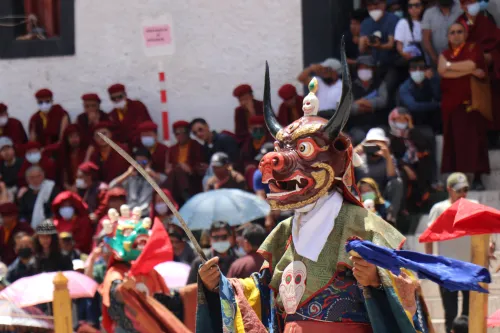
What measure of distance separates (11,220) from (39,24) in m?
3.45

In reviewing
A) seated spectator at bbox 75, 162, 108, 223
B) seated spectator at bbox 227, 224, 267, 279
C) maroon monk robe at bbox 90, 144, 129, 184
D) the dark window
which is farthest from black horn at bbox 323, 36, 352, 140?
the dark window

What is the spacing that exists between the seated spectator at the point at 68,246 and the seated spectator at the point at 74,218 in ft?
1.21

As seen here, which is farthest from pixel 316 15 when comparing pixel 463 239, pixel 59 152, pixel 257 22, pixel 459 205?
pixel 459 205

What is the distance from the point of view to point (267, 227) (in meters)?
12.7

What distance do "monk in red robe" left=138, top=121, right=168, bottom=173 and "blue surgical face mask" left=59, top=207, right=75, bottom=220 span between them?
1.05 m

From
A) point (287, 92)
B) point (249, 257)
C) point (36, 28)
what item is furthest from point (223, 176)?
point (36, 28)

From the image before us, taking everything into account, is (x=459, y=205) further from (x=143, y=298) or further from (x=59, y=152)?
(x=59, y=152)

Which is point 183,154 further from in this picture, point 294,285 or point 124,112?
point 294,285

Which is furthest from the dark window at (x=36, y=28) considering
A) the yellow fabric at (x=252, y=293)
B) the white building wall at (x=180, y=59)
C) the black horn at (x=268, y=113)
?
the yellow fabric at (x=252, y=293)

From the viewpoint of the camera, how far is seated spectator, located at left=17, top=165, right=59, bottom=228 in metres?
14.9

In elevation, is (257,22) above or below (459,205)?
above

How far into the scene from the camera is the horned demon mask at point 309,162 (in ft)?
26.5

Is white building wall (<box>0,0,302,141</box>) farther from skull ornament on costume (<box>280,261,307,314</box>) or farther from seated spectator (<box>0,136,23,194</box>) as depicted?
skull ornament on costume (<box>280,261,307,314</box>)

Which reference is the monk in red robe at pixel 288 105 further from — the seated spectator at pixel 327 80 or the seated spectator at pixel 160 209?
the seated spectator at pixel 160 209
